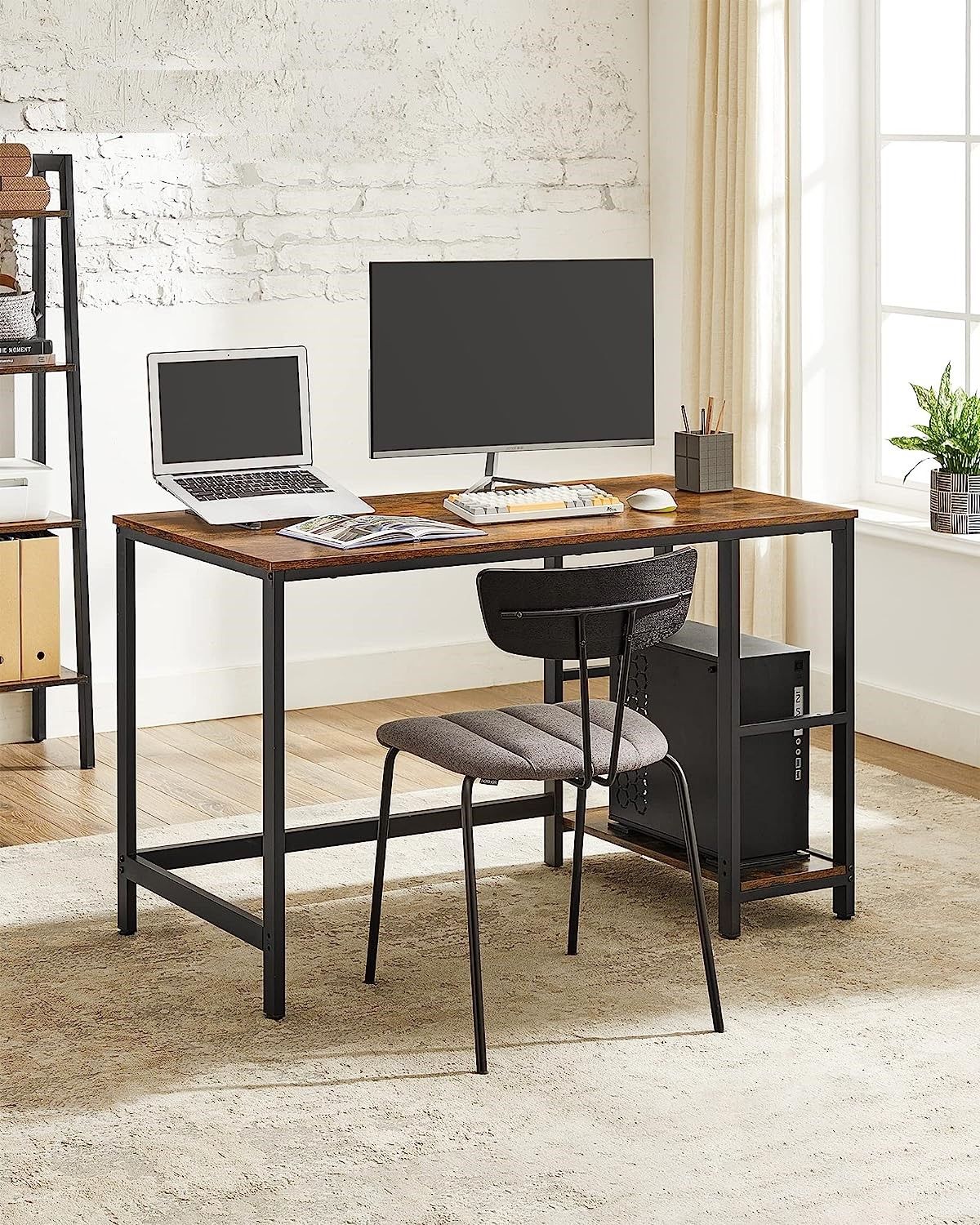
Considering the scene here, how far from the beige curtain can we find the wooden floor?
74 centimetres

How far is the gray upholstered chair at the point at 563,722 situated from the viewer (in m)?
2.96

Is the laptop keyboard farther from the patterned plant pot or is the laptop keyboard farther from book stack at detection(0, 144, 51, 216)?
the patterned plant pot

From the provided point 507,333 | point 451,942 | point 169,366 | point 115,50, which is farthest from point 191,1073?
point 115,50

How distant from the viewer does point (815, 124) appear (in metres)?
5.17

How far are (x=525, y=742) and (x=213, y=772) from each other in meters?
1.86

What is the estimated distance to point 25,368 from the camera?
15.3 feet

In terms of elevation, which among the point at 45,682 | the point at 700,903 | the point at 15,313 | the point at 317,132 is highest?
the point at 317,132

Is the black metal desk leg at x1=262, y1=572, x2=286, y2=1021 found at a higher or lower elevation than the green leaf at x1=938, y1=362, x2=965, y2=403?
lower

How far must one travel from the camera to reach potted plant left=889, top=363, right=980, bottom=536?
474 centimetres

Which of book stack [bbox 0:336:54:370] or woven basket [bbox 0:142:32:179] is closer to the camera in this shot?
woven basket [bbox 0:142:32:179]

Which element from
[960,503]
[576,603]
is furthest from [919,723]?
[576,603]

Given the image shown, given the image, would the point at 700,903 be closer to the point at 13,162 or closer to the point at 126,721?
the point at 126,721

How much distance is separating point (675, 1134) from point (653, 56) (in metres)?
3.91

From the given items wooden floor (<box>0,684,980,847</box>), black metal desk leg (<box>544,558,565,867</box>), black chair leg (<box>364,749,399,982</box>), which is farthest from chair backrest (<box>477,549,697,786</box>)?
wooden floor (<box>0,684,980,847</box>)
